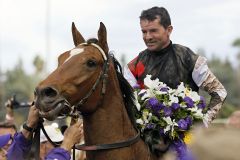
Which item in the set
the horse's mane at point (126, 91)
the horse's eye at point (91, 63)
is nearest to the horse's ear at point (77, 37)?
the horse's mane at point (126, 91)

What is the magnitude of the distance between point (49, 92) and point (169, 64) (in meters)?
1.61

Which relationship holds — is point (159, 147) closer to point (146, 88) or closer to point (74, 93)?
point (146, 88)

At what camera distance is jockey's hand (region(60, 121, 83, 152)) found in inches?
178

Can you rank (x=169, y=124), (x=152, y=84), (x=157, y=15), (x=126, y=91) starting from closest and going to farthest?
(x=126, y=91) < (x=169, y=124) < (x=152, y=84) < (x=157, y=15)

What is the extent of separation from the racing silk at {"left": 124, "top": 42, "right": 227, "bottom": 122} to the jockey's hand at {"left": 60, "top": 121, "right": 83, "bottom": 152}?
3.03 feet

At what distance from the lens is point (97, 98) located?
172 inches

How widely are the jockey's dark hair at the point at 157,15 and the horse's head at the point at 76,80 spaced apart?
2.95ft

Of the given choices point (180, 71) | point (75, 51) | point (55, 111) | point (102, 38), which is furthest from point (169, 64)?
point (55, 111)

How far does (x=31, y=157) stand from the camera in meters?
4.73

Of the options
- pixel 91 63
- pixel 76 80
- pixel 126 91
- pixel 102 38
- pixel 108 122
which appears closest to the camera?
pixel 76 80

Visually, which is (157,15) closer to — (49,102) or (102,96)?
(102,96)

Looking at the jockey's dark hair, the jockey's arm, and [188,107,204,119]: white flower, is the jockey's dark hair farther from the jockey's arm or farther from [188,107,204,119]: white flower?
[188,107,204,119]: white flower

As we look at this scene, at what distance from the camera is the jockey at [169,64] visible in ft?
17.1

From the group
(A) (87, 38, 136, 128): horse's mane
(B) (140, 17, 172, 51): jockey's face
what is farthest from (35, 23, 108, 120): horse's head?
(B) (140, 17, 172, 51): jockey's face
